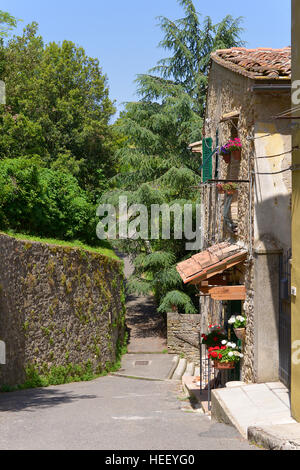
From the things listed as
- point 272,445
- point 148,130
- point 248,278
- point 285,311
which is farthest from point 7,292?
point 148,130

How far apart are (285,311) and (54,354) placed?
26.0ft

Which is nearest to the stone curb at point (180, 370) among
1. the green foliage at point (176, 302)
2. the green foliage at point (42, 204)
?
the green foliage at point (176, 302)

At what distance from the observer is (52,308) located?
1536 centimetres

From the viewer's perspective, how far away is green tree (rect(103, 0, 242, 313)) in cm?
2505

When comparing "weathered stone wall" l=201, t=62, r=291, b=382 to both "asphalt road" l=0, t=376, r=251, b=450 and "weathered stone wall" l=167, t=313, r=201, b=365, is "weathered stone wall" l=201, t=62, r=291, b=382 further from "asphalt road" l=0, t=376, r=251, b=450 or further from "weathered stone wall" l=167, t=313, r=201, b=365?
"weathered stone wall" l=167, t=313, r=201, b=365

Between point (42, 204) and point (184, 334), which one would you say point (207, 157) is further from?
point (184, 334)

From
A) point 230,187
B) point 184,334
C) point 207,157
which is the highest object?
point 207,157

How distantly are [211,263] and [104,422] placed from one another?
154 inches

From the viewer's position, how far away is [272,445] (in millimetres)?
6418

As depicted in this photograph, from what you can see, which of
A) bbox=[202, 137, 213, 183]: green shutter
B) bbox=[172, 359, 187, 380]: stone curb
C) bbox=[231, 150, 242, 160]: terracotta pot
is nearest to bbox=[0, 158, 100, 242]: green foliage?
bbox=[202, 137, 213, 183]: green shutter

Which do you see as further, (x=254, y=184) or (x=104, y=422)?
(x=254, y=184)

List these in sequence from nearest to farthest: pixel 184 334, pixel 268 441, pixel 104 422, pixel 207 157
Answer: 1. pixel 268 441
2. pixel 104 422
3. pixel 207 157
4. pixel 184 334

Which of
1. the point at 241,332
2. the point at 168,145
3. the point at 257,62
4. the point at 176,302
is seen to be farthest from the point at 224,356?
the point at 168,145
